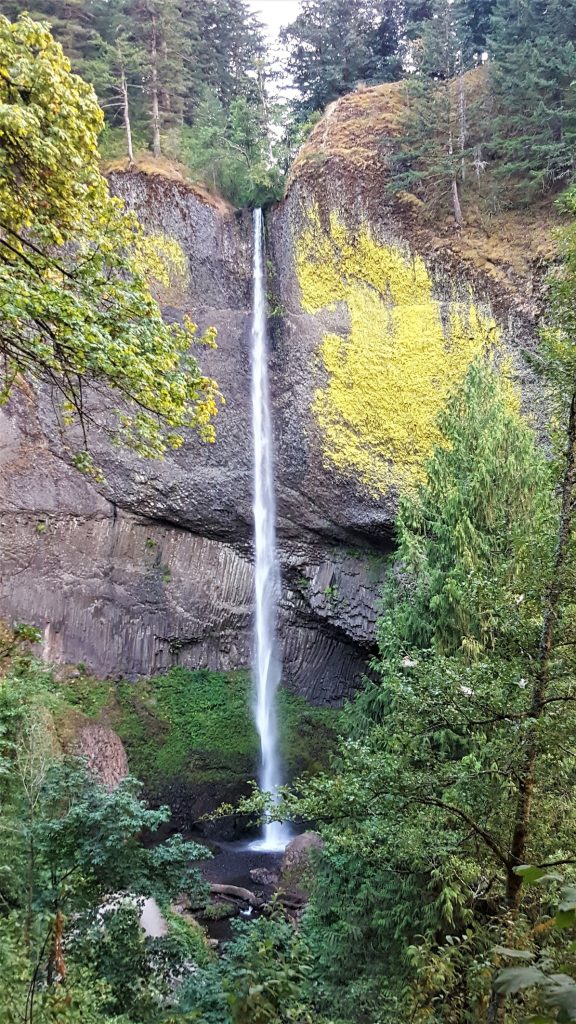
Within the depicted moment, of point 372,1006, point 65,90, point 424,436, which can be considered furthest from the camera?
point 424,436

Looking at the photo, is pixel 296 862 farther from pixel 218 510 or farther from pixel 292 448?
pixel 292 448

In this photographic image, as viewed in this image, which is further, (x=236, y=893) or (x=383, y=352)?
(x=383, y=352)

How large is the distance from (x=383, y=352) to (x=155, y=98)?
11.2m

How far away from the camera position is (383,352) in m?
15.8

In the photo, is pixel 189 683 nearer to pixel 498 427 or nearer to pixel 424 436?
pixel 424 436

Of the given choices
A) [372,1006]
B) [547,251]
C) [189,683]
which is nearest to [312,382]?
[547,251]

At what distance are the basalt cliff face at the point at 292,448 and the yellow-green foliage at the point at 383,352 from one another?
0.15 ft

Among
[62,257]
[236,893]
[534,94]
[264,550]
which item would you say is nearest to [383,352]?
[264,550]

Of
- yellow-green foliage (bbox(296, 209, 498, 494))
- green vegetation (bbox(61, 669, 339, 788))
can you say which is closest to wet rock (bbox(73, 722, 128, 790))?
green vegetation (bbox(61, 669, 339, 788))

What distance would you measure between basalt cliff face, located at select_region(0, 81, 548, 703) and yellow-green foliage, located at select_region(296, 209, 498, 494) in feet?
0.15

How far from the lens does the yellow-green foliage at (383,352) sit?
15.3m

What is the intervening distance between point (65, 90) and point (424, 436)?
12316 millimetres

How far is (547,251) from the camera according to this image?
15211 mm

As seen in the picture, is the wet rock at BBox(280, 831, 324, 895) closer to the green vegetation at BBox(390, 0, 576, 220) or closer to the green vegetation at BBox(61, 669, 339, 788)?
the green vegetation at BBox(61, 669, 339, 788)
